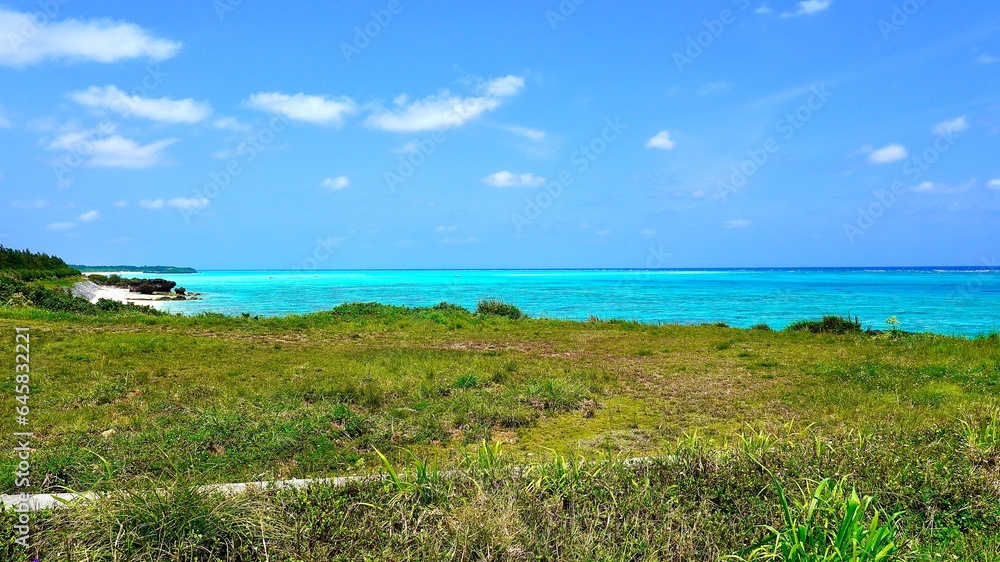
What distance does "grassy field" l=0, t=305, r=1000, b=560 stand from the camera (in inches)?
148

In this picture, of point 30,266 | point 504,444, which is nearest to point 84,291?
point 30,266

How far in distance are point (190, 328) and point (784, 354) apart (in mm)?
18380

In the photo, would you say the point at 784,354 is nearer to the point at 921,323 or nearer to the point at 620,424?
the point at 620,424

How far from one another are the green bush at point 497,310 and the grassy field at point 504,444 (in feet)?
32.1

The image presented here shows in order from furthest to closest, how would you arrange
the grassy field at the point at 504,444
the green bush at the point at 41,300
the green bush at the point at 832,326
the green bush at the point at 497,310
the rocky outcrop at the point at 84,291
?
the rocky outcrop at the point at 84,291 < the green bush at the point at 497,310 < the green bush at the point at 41,300 < the green bush at the point at 832,326 < the grassy field at the point at 504,444

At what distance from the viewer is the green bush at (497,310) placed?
82.6 feet

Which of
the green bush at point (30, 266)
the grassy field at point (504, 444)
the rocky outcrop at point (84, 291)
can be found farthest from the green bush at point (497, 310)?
the green bush at point (30, 266)

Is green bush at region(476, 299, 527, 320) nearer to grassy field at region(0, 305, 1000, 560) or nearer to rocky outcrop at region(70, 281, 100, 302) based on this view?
grassy field at region(0, 305, 1000, 560)

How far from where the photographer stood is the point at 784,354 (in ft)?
47.3

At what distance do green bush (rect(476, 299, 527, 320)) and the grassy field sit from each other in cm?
979

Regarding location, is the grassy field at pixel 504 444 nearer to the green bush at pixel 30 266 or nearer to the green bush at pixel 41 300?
the green bush at pixel 41 300

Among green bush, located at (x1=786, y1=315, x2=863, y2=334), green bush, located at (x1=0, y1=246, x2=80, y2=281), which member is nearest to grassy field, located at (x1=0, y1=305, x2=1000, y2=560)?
green bush, located at (x1=786, y1=315, x2=863, y2=334)

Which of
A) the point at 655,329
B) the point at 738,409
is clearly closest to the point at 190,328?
the point at 655,329

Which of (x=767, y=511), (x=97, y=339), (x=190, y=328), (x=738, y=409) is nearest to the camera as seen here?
(x=767, y=511)
